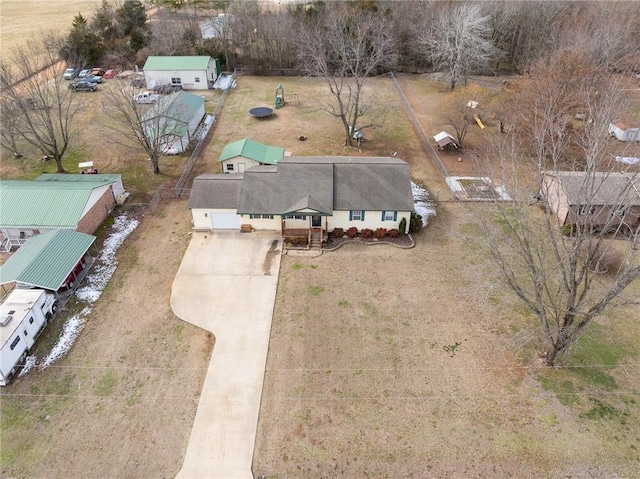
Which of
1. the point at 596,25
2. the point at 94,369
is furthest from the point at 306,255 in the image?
the point at 596,25

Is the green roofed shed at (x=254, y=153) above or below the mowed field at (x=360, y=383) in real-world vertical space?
above

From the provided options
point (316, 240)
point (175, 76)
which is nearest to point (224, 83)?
point (175, 76)

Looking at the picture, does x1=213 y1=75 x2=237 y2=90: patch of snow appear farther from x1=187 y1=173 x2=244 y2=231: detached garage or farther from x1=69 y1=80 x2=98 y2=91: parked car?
x1=187 y1=173 x2=244 y2=231: detached garage

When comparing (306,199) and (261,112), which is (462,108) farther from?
(261,112)

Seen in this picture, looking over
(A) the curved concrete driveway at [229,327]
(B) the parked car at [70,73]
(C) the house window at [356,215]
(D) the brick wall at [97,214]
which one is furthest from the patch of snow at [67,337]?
(B) the parked car at [70,73]

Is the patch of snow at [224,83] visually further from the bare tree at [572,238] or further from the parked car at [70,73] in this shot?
the bare tree at [572,238]

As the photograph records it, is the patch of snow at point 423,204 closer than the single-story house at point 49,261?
No
